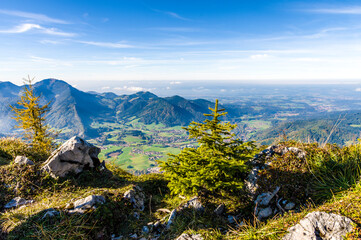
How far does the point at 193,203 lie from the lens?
6348 millimetres

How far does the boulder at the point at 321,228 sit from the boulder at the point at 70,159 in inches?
365

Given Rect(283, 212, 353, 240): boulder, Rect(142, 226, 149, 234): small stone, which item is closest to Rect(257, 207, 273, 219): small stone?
Rect(283, 212, 353, 240): boulder

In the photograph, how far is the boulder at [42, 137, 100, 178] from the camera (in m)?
7.82

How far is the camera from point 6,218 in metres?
4.54

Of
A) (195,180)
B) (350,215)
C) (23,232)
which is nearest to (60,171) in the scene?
(23,232)

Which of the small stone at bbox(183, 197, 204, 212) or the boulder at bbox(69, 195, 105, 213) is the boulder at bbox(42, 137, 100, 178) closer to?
the boulder at bbox(69, 195, 105, 213)

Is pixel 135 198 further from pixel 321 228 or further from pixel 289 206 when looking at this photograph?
pixel 321 228

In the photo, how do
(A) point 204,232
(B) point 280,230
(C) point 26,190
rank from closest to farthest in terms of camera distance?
(B) point 280,230, (A) point 204,232, (C) point 26,190

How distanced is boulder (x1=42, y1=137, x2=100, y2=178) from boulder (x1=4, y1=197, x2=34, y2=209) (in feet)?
4.47

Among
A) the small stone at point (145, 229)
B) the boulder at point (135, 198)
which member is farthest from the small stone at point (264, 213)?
the boulder at point (135, 198)

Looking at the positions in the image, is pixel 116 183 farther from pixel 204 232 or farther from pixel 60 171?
pixel 204 232

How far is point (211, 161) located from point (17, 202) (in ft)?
26.1

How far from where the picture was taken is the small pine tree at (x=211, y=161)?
637 centimetres

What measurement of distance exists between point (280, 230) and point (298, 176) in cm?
392
